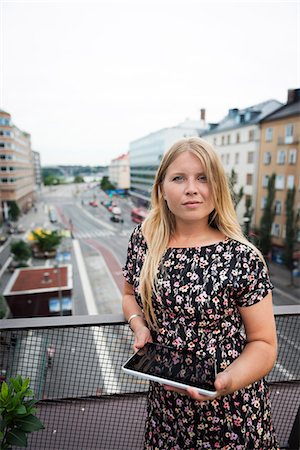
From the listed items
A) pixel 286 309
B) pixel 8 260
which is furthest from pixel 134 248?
pixel 8 260

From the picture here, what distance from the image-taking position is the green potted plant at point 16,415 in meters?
0.64

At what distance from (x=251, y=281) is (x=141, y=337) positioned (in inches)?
10.3

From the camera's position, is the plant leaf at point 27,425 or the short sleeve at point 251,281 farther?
the plant leaf at point 27,425

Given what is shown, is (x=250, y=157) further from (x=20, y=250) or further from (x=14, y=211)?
(x=20, y=250)

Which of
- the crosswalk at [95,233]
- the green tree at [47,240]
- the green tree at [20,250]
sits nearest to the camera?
the green tree at [20,250]

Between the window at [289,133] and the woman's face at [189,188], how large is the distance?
9.98 meters

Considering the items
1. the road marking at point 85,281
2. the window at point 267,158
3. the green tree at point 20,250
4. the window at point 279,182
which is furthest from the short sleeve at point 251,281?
the green tree at point 20,250

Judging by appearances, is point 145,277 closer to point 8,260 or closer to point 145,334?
point 145,334

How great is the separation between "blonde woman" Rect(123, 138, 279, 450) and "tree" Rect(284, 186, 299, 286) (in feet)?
31.5

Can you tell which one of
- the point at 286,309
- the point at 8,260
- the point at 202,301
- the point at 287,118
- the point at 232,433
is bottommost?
the point at 8,260

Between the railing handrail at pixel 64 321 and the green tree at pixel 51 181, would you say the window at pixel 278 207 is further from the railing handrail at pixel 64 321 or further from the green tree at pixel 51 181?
the green tree at pixel 51 181

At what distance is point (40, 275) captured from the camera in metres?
9.87

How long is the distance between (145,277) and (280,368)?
868mm

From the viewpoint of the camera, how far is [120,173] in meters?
14.0
